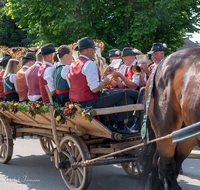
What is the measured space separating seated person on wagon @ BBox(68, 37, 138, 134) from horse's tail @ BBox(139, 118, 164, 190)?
1.72 feet

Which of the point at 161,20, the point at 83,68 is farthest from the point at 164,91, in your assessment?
the point at 161,20

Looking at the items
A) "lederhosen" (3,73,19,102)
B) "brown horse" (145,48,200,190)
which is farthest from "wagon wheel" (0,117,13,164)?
"brown horse" (145,48,200,190)

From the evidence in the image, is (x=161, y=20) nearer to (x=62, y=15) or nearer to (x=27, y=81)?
(x=62, y=15)

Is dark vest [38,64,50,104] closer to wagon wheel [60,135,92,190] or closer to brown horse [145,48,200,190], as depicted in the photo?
wagon wheel [60,135,92,190]

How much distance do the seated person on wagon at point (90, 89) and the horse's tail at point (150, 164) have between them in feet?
1.72

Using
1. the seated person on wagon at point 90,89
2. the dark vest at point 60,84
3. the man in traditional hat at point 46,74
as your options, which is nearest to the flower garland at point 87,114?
the seated person on wagon at point 90,89

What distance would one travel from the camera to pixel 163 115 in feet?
8.42

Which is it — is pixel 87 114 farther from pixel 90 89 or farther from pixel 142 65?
pixel 142 65

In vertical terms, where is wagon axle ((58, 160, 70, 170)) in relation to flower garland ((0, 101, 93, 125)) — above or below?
below

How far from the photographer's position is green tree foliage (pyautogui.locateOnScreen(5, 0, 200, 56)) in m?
9.58

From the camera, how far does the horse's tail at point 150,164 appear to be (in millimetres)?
2938

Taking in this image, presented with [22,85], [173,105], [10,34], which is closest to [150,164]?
[173,105]

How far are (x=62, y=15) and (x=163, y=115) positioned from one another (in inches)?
327

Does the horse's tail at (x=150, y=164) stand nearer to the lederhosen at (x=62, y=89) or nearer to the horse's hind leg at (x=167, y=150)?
the horse's hind leg at (x=167, y=150)
